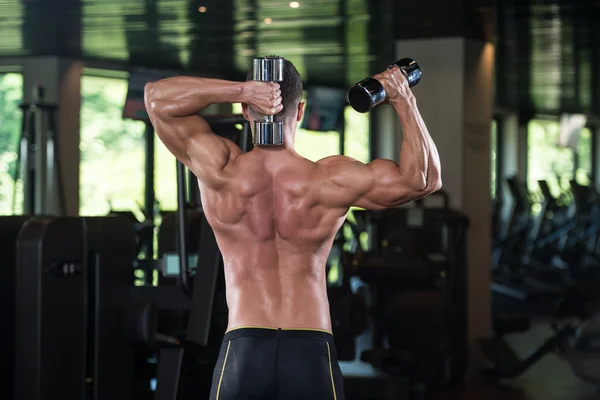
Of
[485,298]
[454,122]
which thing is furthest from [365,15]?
[485,298]

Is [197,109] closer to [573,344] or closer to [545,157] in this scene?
[573,344]

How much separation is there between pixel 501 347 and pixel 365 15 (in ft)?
8.68

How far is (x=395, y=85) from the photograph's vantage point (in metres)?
2.31

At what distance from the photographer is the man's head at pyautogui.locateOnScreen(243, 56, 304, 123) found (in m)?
2.35

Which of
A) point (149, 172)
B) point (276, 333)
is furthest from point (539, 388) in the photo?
point (149, 172)

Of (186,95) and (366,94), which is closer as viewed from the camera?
(366,94)

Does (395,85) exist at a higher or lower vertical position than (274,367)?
higher

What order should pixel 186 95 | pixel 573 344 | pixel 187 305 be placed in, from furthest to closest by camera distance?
pixel 573 344 < pixel 187 305 < pixel 186 95

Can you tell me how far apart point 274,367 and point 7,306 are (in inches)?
70.5

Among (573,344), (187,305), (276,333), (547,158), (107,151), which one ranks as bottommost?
(573,344)

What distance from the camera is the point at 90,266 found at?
404cm

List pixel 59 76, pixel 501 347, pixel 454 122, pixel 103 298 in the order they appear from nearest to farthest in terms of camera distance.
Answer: pixel 103 298 < pixel 501 347 < pixel 454 122 < pixel 59 76

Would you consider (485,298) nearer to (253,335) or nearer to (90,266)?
(90,266)

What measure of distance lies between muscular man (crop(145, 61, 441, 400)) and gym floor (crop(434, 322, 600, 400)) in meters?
3.70
